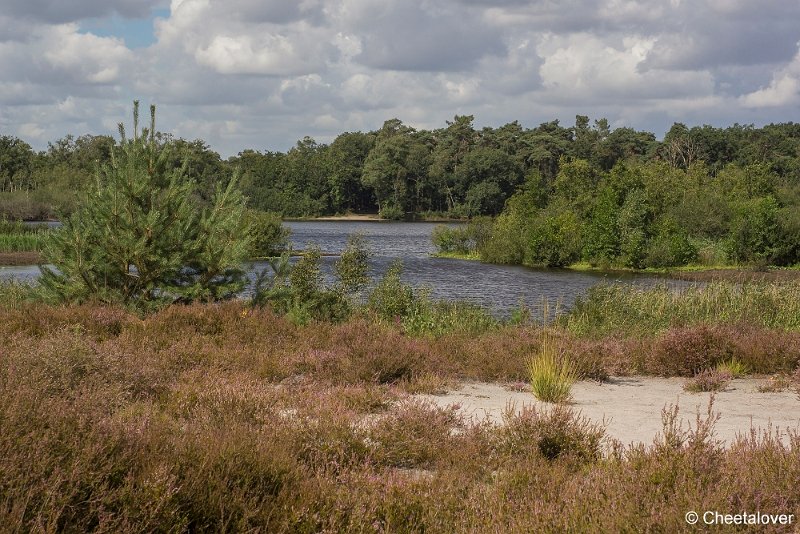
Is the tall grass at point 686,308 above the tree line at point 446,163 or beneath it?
beneath

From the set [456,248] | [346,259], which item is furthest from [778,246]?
[346,259]

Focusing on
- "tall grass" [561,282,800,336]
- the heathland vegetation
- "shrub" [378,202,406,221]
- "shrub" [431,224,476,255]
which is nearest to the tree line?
"shrub" [378,202,406,221]

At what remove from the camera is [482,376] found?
34.4ft

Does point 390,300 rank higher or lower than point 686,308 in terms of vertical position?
higher

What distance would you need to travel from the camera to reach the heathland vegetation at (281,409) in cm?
411

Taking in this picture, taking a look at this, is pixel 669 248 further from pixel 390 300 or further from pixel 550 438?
pixel 550 438

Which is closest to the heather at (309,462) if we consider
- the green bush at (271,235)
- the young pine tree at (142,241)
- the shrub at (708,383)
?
the shrub at (708,383)

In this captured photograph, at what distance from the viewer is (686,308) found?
63.6 ft

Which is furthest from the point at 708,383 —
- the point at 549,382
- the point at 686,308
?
the point at 686,308

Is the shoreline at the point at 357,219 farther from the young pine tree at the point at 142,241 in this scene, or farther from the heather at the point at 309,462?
the heather at the point at 309,462

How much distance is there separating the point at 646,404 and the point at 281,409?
4.44 metres

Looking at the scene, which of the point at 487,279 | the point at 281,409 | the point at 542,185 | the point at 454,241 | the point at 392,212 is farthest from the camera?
the point at 392,212

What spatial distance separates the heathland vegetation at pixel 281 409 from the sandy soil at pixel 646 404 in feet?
0.85

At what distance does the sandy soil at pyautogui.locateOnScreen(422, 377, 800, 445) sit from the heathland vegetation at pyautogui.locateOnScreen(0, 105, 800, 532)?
0.26 meters
